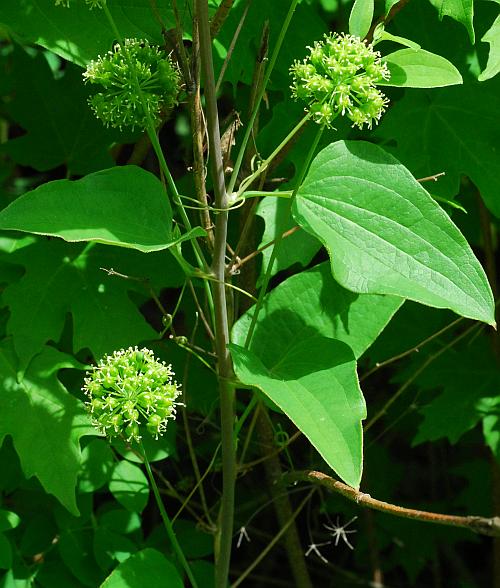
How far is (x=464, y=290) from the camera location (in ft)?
2.90

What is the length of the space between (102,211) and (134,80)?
0.48 feet

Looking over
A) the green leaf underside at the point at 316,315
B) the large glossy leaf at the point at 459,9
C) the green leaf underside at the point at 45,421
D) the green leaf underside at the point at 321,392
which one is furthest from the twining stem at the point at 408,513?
the large glossy leaf at the point at 459,9

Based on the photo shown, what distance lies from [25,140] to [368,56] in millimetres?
703

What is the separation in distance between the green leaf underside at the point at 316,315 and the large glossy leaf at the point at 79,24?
0.39 meters

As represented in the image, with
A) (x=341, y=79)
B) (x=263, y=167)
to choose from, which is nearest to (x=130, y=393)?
(x=263, y=167)

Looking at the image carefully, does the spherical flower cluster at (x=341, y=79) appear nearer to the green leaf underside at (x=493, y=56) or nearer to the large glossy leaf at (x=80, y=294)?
the green leaf underside at (x=493, y=56)

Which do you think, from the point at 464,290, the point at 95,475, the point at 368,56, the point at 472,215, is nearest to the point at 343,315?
the point at 464,290

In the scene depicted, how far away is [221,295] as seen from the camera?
3.28 ft

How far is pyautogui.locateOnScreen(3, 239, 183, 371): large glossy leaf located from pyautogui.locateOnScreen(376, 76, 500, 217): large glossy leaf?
40 cm

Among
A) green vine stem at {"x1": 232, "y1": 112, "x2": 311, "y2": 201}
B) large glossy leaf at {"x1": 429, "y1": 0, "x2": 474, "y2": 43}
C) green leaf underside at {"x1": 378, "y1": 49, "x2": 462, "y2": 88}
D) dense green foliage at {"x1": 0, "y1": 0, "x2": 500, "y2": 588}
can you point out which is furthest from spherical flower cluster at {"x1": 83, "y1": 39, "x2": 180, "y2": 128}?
large glossy leaf at {"x1": 429, "y1": 0, "x2": 474, "y2": 43}

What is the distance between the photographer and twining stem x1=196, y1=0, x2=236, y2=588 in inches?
36.4

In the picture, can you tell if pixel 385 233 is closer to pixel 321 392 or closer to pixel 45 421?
pixel 321 392

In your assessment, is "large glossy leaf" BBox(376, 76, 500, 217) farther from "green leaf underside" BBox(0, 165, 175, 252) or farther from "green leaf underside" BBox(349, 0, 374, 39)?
"green leaf underside" BBox(0, 165, 175, 252)

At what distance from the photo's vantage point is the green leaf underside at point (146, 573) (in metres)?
1.07
